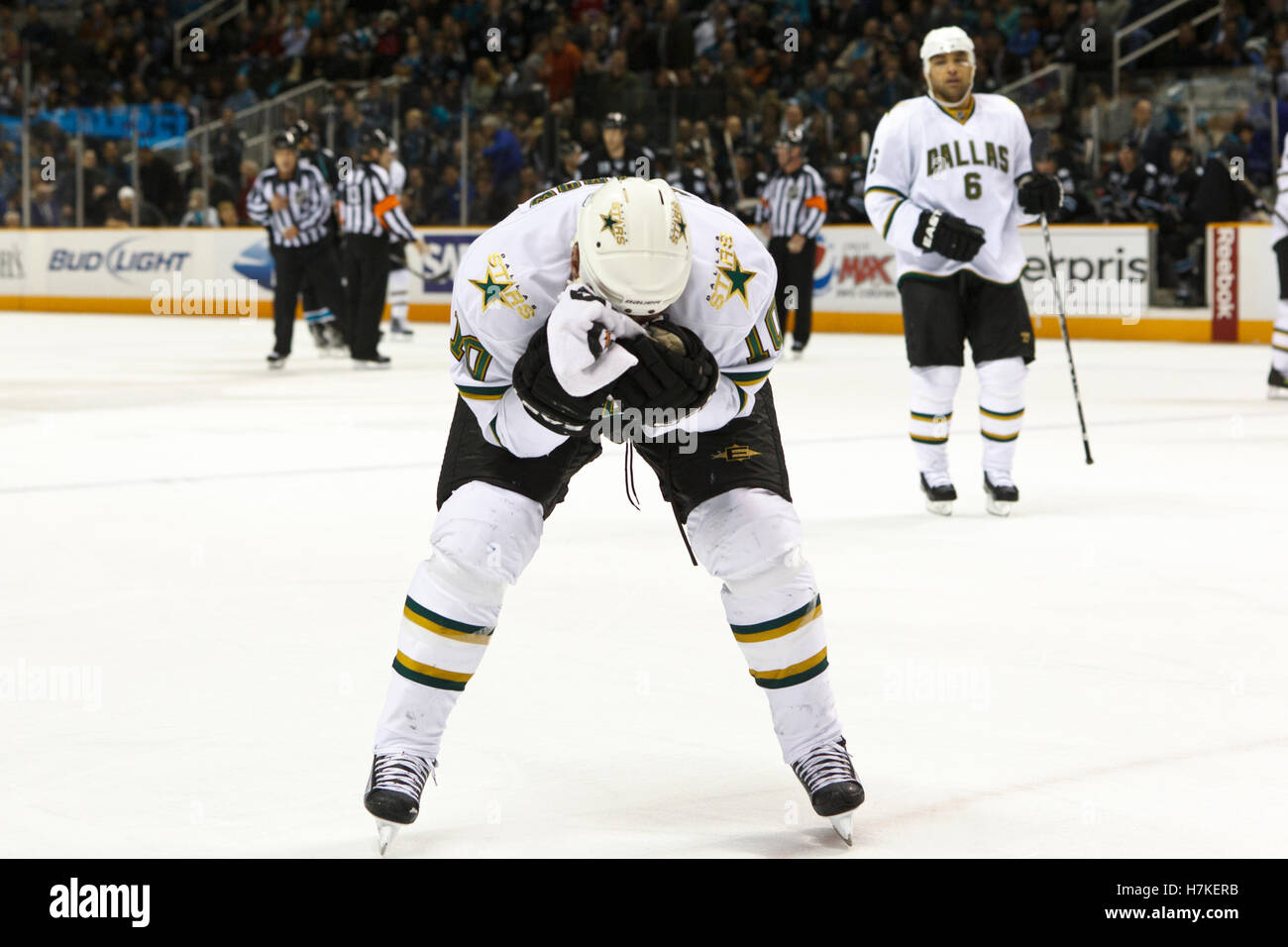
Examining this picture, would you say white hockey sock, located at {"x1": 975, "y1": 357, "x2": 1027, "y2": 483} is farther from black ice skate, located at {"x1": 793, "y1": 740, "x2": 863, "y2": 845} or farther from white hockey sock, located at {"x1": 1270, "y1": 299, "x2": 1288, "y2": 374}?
white hockey sock, located at {"x1": 1270, "y1": 299, "x2": 1288, "y2": 374}

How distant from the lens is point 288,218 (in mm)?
12062

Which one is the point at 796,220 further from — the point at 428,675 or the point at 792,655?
the point at 428,675

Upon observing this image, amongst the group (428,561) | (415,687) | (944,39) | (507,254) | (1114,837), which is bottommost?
(1114,837)

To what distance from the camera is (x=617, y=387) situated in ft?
8.30

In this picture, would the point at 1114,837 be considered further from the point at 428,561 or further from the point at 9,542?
the point at 9,542

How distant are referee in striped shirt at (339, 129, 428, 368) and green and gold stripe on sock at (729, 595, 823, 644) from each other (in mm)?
9790

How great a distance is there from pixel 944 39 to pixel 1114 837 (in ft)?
13.3

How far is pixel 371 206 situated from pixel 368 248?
286 millimetres

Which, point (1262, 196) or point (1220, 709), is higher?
point (1262, 196)
